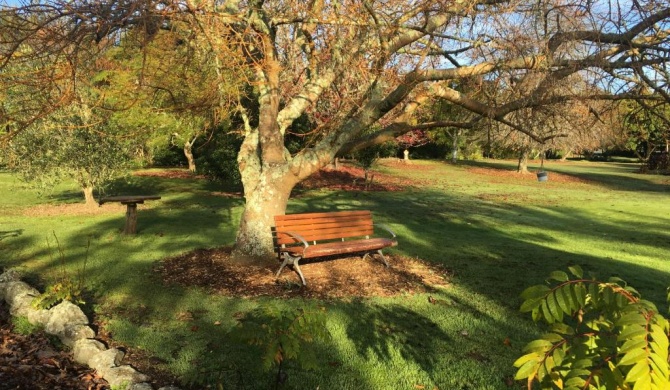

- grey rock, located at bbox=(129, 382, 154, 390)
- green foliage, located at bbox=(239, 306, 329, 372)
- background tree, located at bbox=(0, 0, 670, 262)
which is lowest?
grey rock, located at bbox=(129, 382, 154, 390)

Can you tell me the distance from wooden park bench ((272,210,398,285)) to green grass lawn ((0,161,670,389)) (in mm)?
924

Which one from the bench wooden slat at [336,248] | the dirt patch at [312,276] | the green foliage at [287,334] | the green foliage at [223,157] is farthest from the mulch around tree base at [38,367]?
the green foliage at [223,157]

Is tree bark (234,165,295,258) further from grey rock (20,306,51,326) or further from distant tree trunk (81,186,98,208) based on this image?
distant tree trunk (81,186,98,208)

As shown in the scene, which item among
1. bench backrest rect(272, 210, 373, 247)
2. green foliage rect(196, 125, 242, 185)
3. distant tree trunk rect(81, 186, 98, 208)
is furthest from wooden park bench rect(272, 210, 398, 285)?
green foliage rect(196, 125, 242, 185)

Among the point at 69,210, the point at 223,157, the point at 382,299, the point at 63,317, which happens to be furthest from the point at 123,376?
the point at 223,157

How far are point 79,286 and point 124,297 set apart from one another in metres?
0.55

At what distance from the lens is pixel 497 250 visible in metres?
9.27

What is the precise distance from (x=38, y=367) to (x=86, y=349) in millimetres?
392

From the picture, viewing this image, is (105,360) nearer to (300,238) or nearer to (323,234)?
(300,238)

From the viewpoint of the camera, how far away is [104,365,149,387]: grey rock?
3.62 metres

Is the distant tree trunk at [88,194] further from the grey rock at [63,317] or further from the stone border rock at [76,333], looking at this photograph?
the grey rock at [63,317]

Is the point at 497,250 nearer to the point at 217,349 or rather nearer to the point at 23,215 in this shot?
the point at 217,349

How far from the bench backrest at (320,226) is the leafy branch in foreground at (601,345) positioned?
5.15 meters

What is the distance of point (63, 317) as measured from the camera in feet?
15.4
